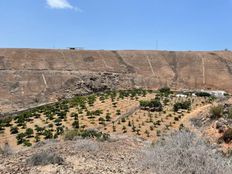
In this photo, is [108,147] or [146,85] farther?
[146,85]

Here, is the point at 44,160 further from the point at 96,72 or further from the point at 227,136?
the point at 96,72

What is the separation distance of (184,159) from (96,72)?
69878 millimetres

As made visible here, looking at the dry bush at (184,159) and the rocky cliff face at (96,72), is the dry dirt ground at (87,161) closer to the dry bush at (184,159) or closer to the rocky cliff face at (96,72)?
the dry bush at (184,159)

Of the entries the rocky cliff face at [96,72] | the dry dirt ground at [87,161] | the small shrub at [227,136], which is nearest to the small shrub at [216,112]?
the small shrub at [227,136]

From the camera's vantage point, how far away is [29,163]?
17172 mm

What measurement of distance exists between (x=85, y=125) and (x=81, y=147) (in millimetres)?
18621

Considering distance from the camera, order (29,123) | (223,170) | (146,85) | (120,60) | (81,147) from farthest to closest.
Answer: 1. (120,60)
2. (146,85)
3. (29,123)
4. (81,147)
5. (223,170)

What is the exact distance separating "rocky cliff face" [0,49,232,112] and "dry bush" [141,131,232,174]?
4968cm

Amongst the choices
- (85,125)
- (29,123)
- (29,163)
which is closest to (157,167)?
(29,163)

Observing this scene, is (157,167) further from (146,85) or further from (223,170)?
(146,85)

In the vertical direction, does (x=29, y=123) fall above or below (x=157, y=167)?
below

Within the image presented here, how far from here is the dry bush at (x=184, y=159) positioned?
43.9ft

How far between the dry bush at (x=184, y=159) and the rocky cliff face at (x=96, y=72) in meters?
49.7

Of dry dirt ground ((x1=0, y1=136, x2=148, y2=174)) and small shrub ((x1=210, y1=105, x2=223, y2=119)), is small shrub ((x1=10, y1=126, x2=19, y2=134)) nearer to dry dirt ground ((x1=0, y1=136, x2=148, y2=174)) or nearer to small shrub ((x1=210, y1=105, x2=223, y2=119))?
small shrub ((x1=210, y1=105, x2=223, y2=119))
